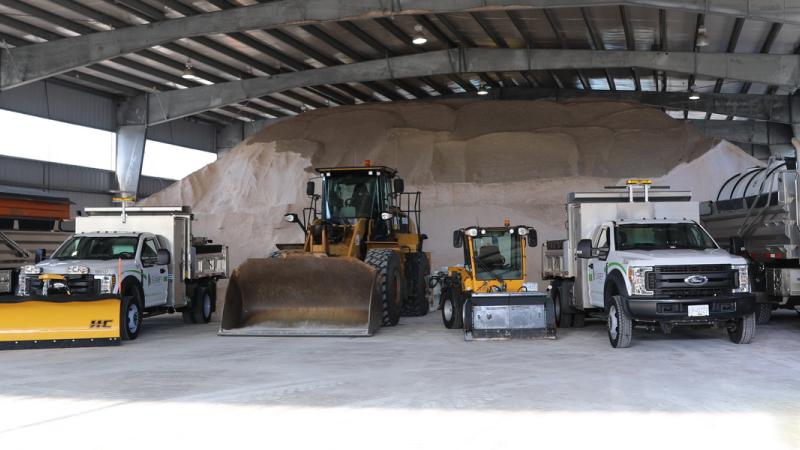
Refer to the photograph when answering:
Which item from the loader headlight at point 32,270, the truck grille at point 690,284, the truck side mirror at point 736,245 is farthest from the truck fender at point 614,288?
the loader headlight at point 32,270

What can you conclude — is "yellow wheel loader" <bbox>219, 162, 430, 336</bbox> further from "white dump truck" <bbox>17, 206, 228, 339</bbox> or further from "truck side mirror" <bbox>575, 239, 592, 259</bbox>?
"truck side mirror" <bbox>575, 239, 592, 259</bbox>

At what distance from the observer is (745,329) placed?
12117 mm

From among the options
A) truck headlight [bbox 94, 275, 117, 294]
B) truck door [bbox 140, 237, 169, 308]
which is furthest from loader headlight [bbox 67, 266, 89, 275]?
truck door [bbox 140, 237, 169, 308]

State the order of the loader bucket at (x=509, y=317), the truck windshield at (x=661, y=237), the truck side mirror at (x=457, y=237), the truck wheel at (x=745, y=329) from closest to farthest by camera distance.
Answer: the truck wheel at (x=745, y=329) < the truck windshield at (x=661, y=237) < the loader bucket at (x=509, y=317) < the truck side mirror at (x=457, y=237)

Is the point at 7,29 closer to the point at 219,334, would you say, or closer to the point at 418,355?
the point at 219,334

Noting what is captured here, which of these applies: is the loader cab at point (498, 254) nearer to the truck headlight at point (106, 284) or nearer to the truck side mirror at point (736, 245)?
the truck side mirror at point (736, 245)

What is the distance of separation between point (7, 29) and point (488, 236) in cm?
1627

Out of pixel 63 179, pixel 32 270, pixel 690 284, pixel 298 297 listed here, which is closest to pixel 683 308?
pixel 690 284

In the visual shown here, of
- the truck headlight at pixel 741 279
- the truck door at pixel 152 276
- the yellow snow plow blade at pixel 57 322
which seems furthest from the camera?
the truck door at pixel 152 276

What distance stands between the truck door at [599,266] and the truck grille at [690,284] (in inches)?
49.6

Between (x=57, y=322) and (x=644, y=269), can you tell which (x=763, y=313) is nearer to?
(x=644, y=269)

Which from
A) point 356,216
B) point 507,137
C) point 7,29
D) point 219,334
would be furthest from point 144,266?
point 507,137

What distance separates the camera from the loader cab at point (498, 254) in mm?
14055

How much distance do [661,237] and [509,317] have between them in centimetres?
278
